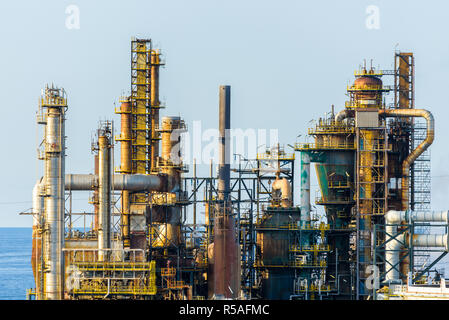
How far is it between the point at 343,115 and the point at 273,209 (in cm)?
1052

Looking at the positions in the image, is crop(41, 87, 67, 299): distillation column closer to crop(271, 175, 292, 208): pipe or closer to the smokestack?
the smokestack

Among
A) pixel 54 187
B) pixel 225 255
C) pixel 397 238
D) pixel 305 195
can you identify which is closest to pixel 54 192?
pixel 54 187

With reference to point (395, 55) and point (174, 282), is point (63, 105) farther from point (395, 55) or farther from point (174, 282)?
point (395, 55)

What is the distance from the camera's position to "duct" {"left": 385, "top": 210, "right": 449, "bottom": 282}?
7800 centimetres

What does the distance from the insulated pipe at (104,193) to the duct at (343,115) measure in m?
22.2

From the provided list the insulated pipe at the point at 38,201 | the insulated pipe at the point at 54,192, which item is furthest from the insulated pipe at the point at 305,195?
the insulated pipe at the point at 54,192

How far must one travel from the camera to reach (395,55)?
92.9m

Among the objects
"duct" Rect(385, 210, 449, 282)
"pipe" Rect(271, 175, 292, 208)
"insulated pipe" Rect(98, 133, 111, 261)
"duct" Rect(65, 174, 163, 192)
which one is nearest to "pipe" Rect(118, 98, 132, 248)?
"duct" Rect(65, 174, 163, 192)

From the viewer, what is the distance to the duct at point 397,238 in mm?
78000

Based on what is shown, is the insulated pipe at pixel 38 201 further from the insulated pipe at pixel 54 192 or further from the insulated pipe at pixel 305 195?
the insulated pipe at pixel 305 195

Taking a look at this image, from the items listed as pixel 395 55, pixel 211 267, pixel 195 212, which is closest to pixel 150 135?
pixel 195 212

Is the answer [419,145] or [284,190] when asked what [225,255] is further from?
[419,145]
